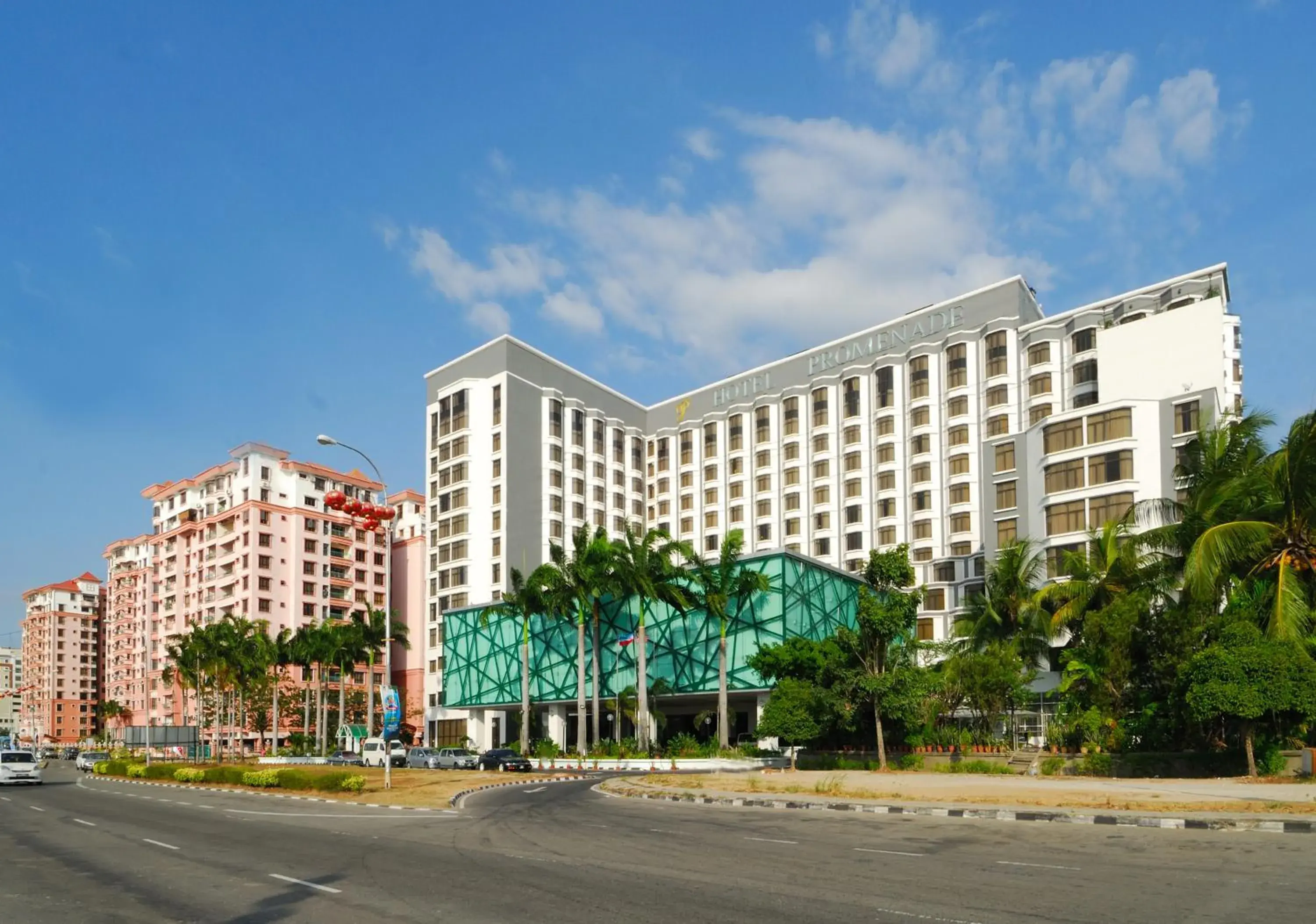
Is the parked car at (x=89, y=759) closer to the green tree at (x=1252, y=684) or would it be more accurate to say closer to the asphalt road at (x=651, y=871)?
the asphalt road at (x=651, y=871)

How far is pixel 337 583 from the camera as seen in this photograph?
468 ft

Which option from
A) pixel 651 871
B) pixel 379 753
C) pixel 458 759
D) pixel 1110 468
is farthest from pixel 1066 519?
pixel 651 871

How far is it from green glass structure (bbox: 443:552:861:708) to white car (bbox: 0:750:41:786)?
1314 inches

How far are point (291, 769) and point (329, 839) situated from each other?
2201 centimetres

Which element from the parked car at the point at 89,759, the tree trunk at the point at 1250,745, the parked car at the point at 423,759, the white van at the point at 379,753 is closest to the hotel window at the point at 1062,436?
the tree trunk at the point at 1250,745

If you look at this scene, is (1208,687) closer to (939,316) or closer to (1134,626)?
(1134,626)

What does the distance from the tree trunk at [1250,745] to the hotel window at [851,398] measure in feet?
241

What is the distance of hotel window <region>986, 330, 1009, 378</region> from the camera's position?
313ft

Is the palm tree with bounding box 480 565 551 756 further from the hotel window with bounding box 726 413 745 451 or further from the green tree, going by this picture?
the green tree

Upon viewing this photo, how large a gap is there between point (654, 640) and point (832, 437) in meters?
37.0

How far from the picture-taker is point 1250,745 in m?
34.2

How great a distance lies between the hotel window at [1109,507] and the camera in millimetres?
65250

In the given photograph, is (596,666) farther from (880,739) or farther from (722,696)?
(880,739)

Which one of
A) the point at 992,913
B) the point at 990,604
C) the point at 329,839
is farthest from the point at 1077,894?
the point at 990,604
